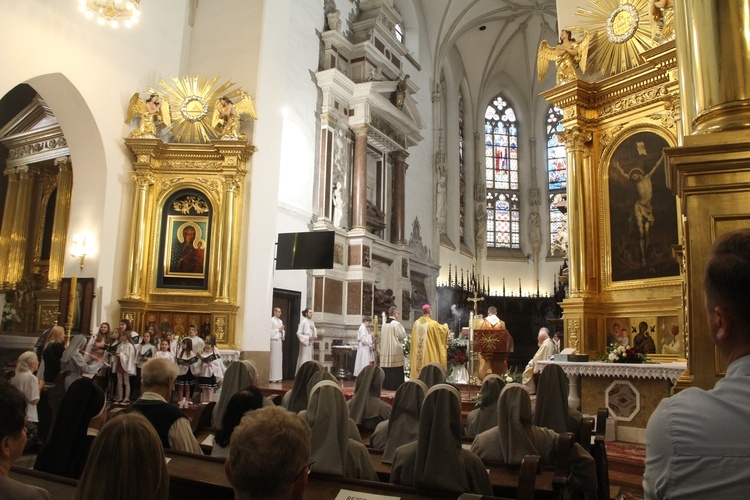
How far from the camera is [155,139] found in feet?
42.9

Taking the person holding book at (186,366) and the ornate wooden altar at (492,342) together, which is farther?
the person holding book at (186,366)

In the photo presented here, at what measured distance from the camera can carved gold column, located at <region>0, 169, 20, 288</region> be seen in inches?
624

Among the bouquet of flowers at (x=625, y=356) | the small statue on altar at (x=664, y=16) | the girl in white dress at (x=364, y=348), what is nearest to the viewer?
the bouquet of flowers at (x=625, y=356)

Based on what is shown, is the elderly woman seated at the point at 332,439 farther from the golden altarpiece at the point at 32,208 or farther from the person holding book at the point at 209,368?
the golden altarpiece at the point at 32,208

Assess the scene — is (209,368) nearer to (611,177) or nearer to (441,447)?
(611,177)

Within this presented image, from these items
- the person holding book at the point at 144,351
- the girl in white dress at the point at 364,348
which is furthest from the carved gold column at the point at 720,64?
the girl in white dress at the point at 364,348

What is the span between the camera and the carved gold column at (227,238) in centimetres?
1308

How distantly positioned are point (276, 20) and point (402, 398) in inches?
492

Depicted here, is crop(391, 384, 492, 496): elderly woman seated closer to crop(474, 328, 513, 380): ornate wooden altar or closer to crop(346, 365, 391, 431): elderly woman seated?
crop(346, 365, 391, 431): elderly woman seated

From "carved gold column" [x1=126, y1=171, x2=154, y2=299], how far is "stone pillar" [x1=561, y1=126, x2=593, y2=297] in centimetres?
879

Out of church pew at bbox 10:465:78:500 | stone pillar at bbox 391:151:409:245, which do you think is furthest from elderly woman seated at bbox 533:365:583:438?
A: stone pillar at bbox 391:151:409:245

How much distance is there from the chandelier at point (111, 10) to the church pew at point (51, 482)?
1002cm

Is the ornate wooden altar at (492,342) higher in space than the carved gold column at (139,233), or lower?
lower

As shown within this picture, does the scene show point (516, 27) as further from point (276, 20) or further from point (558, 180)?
point (276, 20)
